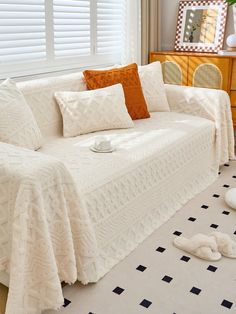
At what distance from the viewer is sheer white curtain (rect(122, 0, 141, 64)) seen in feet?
12.5

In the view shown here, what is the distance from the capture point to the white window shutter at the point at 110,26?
12.1 feet

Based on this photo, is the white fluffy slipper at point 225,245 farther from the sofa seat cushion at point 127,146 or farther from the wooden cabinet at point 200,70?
the wooden cabinet at point 200,70

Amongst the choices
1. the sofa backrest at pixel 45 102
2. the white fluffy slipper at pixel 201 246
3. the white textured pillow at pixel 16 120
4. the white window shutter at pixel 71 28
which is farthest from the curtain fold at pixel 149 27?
the white fluffy slipper at pixel 201 246

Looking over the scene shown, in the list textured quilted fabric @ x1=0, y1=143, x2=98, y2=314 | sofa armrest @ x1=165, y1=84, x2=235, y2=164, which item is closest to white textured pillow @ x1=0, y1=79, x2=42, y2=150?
textured quilted fabric @ x1=0, y1=143, x2=98, y2=314

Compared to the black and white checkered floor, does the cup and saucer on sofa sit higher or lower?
higher

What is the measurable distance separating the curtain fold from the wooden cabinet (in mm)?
101

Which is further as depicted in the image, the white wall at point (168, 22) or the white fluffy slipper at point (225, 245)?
the white wall at point (168, 22)

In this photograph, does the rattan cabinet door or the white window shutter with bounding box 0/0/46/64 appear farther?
the rattan cabinet door

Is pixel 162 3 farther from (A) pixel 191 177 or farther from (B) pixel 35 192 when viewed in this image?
(B) pixel 35 192

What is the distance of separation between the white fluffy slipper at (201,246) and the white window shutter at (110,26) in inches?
87.7

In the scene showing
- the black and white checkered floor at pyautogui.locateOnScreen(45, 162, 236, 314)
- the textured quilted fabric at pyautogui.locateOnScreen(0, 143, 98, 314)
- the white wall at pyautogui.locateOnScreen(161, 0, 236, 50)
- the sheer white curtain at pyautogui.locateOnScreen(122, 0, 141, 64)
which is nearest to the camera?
the textured quilted fabric at pyautogui.locateOnScreen(0, 143, 98, 314)

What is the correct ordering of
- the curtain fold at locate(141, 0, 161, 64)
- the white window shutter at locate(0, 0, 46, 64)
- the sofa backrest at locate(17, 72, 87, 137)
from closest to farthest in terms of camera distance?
1. the sofa backrest at locate(17, 72, 87, 137)
2. the white window shutter at locate(0, 0, 46, 64)
3. the curtain fold at locate(141, 0, 161, 64)

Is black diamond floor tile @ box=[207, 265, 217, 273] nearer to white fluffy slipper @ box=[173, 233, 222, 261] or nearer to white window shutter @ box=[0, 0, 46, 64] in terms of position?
white fluffy slipper @ box=[173, 233, 222, 261]

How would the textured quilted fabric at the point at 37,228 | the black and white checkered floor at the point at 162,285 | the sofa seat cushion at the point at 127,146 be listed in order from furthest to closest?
1. the sofa seat cushion at the point at 127,146
2. the black and white checkered floor at the point at 162,285
3. the textured quilted fabric at the point at 37,228
